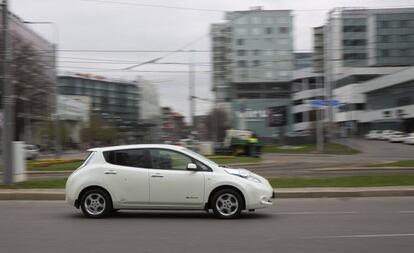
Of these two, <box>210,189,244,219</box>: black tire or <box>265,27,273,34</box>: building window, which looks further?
<box>265,27,273,34</box>: building window

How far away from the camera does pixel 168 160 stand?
36.1ft

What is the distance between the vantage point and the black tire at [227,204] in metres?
10.8

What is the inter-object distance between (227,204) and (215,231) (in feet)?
5.21

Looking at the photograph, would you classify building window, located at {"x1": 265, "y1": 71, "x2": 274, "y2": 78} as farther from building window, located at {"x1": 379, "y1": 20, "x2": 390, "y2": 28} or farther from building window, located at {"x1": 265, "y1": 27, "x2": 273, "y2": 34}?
building window, located at {"x1": 379, "y1": 20, "x2": 390, "y2": 28}

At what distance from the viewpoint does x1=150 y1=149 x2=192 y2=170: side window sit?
35.9 feet

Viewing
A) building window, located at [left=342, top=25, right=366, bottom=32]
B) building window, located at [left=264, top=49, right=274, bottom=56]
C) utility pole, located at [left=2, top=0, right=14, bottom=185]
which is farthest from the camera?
building window, located at [left=264, top=49, right=274, bottom=56]

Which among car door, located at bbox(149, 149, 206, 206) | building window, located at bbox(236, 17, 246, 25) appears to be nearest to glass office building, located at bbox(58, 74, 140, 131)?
building window, located at bbox(236, 17, 246, 25)

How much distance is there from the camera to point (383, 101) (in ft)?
306

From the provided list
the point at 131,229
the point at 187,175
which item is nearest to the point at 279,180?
the point at 187,175

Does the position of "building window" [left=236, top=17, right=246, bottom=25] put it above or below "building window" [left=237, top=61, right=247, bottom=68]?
above

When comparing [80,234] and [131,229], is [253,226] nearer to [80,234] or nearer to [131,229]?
[131,229]

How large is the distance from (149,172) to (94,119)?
94652 millimetres

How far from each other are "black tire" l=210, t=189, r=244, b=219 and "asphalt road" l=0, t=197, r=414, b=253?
8.5 inches

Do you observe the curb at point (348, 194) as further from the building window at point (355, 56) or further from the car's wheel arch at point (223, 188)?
the building window at point (355, 56)
